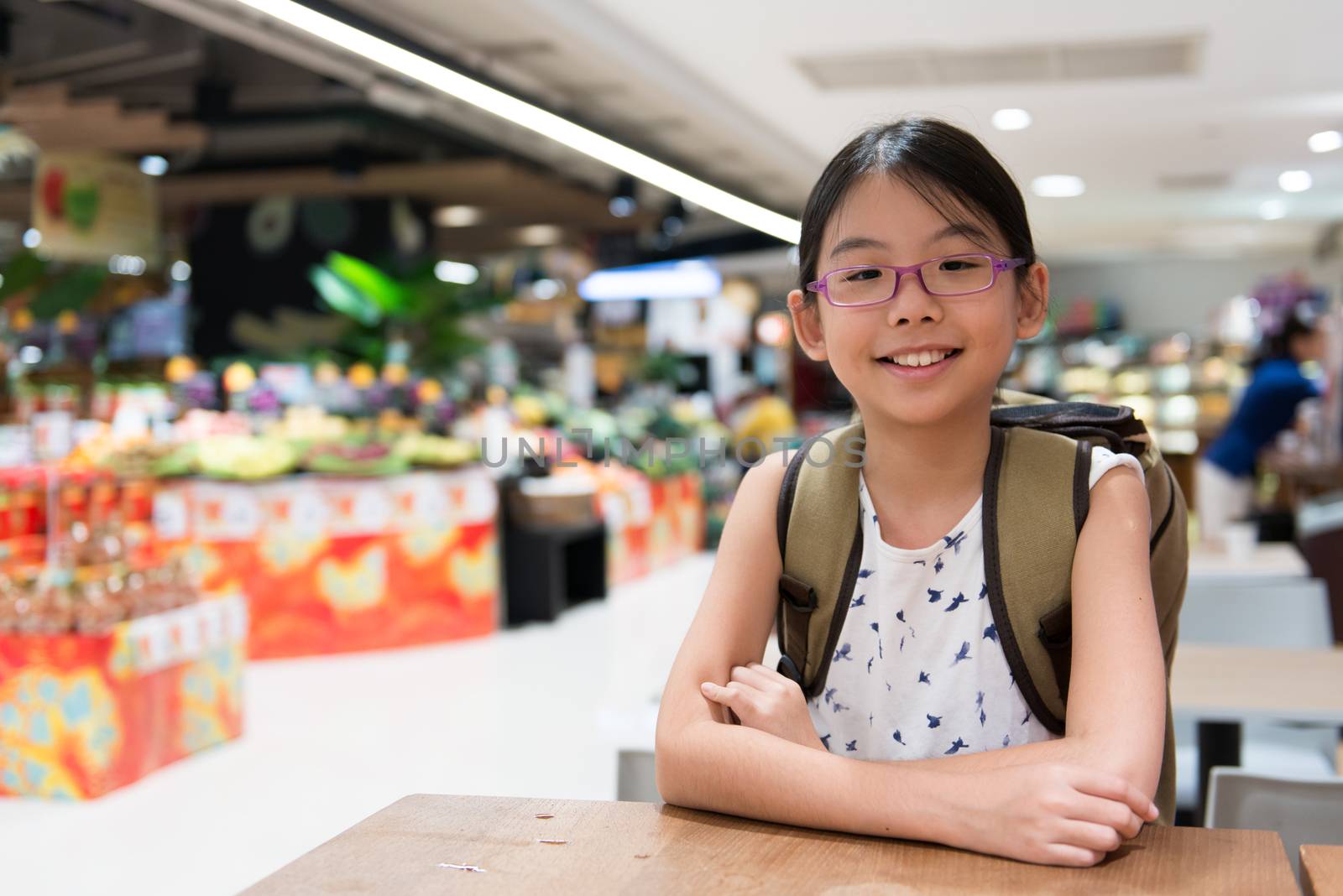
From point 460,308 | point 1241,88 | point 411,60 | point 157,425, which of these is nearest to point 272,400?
point 157,425

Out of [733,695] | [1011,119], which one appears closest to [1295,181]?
A: [1011,119]

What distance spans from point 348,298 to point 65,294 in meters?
1.65

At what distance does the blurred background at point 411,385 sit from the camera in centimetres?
413

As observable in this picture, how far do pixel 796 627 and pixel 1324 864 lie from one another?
619 mm

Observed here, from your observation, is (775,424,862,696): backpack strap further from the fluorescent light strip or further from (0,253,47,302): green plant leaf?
(0,253,47,302): green plant leaf

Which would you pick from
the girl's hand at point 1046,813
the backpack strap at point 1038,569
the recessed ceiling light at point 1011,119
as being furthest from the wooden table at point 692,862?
the recessed ceiling light at point 1011,119

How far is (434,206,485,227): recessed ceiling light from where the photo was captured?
11.4 metres

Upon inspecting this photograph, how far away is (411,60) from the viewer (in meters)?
4.85

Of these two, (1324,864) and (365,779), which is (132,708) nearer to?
(365,779)

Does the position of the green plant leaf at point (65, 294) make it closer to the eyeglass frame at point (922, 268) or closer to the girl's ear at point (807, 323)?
the girl's ear at point (807, 323)

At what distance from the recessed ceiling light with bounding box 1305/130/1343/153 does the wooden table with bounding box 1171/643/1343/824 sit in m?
7.12

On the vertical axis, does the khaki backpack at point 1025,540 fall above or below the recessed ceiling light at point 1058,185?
below

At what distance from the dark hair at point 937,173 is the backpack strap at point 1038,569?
257 millimetres

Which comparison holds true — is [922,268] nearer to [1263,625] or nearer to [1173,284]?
[1263,625]
